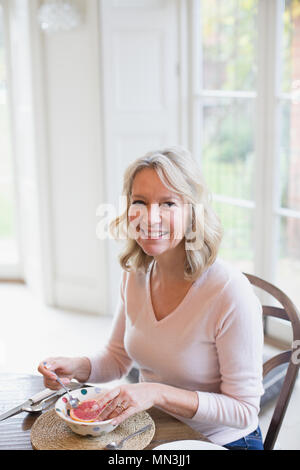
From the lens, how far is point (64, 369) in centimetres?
152

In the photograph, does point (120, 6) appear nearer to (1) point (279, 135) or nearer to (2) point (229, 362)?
(1) point (279, 135)

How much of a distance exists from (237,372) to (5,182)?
3.65 meters

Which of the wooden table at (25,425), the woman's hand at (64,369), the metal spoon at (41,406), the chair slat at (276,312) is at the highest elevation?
the chair slat at (276,312)

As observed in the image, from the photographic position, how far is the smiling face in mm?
1446

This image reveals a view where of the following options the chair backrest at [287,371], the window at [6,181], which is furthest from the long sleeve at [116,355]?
the window at [6,181]

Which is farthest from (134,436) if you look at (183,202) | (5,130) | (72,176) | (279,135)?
(5,130)

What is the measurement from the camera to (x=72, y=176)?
385 cm

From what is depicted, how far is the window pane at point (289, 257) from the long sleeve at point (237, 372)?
1861 mm

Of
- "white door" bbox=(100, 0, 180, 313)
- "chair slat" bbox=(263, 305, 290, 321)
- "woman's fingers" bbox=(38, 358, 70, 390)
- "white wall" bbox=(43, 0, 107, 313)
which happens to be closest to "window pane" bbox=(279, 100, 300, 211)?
"white door" bbox=(100, 0, 180, 313)

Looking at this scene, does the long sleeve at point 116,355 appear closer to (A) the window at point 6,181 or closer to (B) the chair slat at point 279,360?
(B) the chair slat at point 279,360

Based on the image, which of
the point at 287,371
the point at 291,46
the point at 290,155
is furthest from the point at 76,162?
the point at 287,371

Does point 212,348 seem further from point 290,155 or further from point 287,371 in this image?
point 290,155

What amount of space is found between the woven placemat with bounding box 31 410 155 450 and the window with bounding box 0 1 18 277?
3.54 metres

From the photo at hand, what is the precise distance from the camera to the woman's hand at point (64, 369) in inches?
57.4
